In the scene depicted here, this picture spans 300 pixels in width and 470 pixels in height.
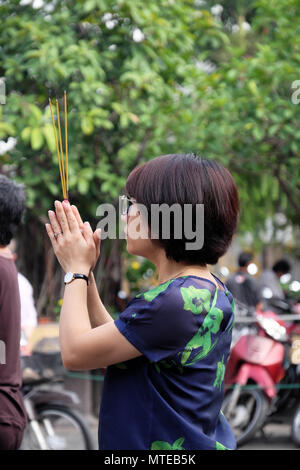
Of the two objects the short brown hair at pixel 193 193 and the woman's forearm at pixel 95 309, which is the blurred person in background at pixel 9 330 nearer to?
the woman's forearm at pixel 95 309

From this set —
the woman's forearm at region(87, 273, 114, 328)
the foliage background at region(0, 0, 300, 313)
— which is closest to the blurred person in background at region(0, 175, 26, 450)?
the woman's forearm at region(87, 273, 114, 328)

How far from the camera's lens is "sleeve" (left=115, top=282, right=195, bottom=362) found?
1522mm

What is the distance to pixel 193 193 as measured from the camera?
1.62m

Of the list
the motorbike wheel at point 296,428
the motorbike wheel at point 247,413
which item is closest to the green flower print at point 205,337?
the motorbike wheel at point 247,413

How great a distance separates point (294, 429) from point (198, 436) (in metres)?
4.00

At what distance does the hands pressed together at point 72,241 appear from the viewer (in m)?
1.62

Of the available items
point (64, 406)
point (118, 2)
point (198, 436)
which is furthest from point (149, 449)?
point (118, 2)

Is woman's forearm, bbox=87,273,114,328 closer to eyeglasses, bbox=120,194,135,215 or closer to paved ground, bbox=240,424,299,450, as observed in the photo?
eyeglasses, bbox=120,194,135,215

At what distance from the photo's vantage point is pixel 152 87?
5.29 metres

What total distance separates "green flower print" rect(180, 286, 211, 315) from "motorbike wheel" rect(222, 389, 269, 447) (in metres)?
3.68

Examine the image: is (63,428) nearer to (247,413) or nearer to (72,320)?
(247,413)

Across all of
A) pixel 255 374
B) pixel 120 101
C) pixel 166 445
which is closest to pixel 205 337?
pixel 166 445

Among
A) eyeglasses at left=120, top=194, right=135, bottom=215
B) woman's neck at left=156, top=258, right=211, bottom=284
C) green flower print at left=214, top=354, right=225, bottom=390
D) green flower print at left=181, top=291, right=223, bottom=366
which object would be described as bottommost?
green flower print at left=214, top=354, right=225, bottom=390

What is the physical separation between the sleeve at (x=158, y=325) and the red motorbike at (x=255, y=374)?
3.73 metres
